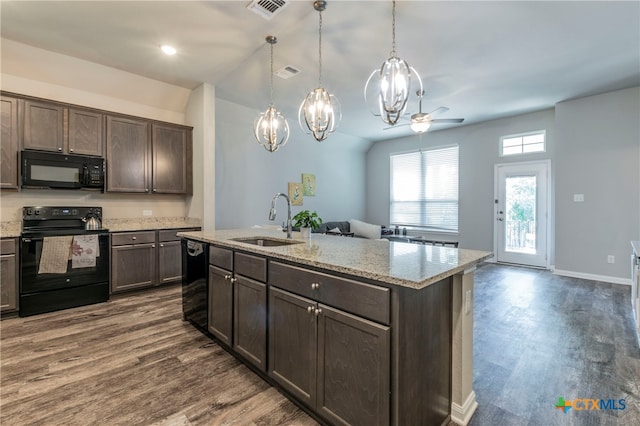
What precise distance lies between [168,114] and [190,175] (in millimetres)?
1064

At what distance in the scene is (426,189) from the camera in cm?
719

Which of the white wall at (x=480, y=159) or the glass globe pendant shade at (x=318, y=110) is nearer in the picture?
the glass globe pendant shade at (x=318, y=110)

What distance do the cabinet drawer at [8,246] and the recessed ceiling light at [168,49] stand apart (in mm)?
2609

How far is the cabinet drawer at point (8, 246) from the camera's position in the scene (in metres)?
3.08

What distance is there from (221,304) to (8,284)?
101 inches

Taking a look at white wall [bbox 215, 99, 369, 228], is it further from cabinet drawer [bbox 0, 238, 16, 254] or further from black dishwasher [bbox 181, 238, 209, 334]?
cabinet drawer [bbox 0, 238, 16, 254]

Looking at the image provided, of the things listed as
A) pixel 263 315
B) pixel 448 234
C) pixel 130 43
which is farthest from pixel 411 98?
pixel 263 315

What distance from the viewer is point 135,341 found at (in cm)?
262

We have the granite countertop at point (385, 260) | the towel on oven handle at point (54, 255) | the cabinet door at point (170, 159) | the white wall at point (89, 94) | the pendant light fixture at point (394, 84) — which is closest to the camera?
the granite countertop at point (385, 260)

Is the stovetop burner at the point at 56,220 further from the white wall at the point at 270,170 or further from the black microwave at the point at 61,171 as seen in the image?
the white wall at the point at 270,170

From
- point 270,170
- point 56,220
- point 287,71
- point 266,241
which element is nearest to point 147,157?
point 56,220

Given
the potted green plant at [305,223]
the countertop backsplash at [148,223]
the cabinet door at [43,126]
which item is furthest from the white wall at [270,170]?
the potted green plant at [305,223]

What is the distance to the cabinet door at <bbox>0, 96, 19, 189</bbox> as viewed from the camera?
324 centimetres

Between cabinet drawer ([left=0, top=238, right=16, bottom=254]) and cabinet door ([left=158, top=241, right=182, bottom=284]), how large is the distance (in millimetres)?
1431
